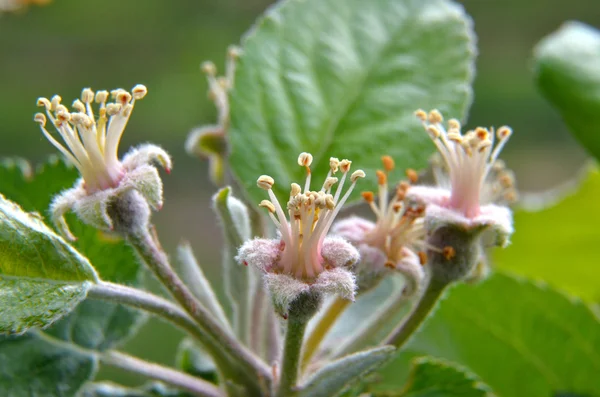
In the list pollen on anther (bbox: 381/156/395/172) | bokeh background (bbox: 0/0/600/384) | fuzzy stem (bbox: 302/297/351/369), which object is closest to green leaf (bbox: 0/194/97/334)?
fuzzy stem (bbox: 302/297/351/369)

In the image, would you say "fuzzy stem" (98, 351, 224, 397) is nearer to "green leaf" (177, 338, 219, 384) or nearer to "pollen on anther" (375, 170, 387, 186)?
"green leaf" (177, 338, 219, 384)

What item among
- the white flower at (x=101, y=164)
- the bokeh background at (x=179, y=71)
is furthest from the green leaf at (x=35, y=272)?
the bokeh background at (x=179, y=71)

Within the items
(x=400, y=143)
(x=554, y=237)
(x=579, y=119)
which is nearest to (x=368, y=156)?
(x=400, y=143)

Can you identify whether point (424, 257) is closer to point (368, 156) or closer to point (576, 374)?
point (368, 156)

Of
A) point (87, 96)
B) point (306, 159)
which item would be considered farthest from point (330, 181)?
point (87, 96)

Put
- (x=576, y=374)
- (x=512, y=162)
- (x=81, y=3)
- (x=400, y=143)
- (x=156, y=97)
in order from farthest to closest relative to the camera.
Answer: (x=81, y=3)
(x=156, y=97)
(x=512, y=162)
(x=576, y=374)
(x=400, y=143)

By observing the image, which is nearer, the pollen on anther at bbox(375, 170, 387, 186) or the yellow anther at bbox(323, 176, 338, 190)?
the yellow anther at bbox(323, 176, 338, 190)
